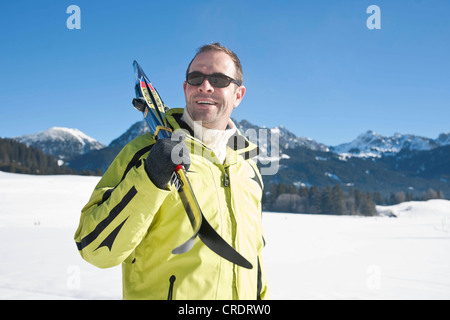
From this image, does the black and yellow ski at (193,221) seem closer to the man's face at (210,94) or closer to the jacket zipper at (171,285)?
the man's face at (210,94)

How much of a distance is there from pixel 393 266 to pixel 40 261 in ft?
43.6

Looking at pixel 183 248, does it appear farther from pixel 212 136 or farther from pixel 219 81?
pixel 219 81

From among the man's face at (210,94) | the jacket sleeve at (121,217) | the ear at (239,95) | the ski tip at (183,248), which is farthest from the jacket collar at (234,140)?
the ski tip at (183,248)

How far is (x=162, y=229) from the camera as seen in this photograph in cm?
195

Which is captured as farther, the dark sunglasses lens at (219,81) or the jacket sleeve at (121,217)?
the dark sunglasses lens at (219,81)

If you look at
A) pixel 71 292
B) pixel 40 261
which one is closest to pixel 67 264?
pixel 40 261

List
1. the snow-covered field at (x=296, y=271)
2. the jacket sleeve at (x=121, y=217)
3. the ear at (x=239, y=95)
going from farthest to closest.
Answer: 1. the snow-covered field at (x=296, y=271)
2. the ear at (x=239, y=95)
3. the jacket sleeve at (x=121, y=217)

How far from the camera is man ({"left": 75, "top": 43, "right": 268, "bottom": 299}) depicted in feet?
5.68

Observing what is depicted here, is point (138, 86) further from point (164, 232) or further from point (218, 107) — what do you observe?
point (164, 232)

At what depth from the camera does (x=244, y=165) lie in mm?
2559

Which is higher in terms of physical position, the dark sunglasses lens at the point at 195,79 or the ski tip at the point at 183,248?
the dark sunglasses lens at the point at 195,79

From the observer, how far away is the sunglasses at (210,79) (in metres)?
2.38

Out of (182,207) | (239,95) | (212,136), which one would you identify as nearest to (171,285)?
(182,207)

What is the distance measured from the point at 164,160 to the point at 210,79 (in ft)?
3.37
